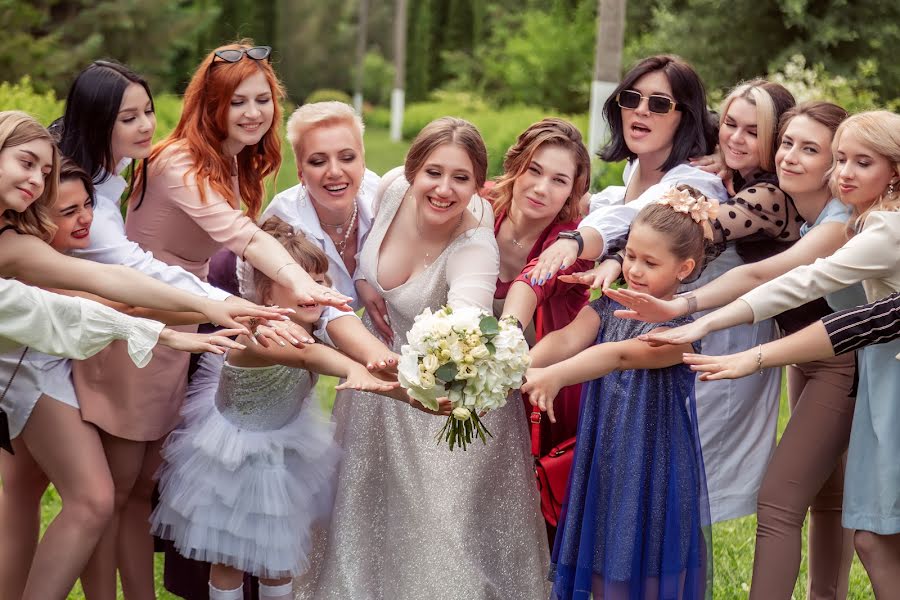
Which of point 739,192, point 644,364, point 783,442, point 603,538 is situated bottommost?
point 603,538

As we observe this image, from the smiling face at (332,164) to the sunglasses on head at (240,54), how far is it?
0.38 metres

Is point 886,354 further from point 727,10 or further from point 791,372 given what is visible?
point 727,10

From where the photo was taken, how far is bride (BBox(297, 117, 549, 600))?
438cm

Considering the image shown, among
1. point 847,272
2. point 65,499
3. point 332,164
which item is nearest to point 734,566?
point 847,272

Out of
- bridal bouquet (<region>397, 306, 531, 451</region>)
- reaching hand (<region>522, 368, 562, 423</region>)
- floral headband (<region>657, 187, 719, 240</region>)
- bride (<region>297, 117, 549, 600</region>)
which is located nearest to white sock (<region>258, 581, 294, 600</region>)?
bride (<region>297, 117, 549, 600</region>)

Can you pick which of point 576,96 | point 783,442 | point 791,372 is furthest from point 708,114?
point 576,96

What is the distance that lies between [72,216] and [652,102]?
2.39 m

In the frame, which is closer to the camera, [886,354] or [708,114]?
[886,354]

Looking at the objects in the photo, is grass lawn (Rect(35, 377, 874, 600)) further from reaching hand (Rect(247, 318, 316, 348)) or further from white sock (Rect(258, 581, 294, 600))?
reaching hand (Rect(247, 318, 316, 348))

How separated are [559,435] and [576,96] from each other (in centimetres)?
2597

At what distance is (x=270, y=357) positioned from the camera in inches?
169

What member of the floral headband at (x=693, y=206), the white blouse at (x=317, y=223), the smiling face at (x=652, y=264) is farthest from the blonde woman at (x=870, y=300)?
the white blouse at (x=317, y=223)

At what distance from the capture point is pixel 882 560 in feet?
13.1

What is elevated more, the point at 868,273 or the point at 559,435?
the point at 868,273
